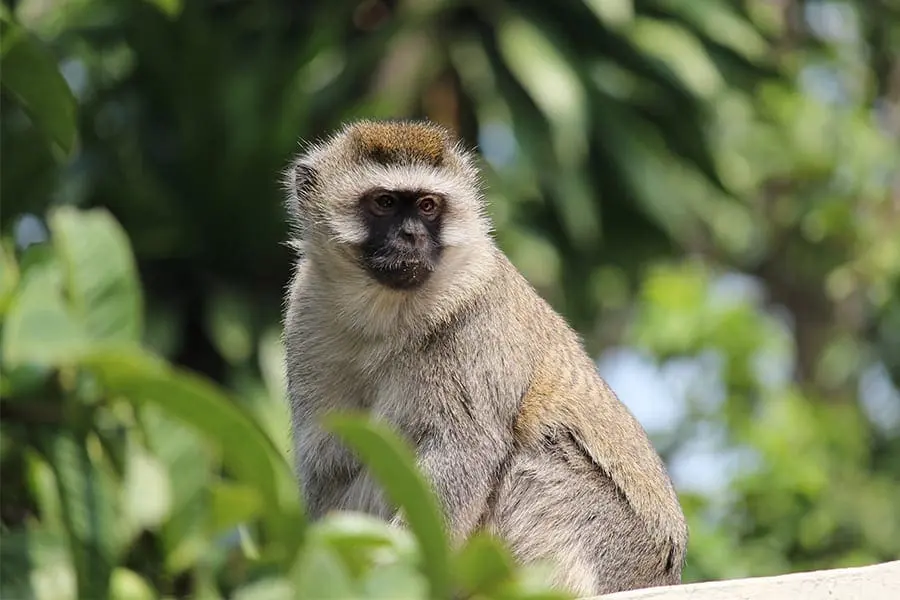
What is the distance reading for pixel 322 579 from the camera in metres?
2.05

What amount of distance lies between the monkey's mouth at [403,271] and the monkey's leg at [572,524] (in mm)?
642

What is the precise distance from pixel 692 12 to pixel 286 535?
9158mm

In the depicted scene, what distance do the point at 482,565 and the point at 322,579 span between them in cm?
39

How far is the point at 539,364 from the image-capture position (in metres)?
4.92

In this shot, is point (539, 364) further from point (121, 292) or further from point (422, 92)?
point (422, 92)

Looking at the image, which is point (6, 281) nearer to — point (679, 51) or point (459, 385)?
point (459, 385)

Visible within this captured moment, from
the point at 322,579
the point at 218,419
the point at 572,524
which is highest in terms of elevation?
the point at 218,419

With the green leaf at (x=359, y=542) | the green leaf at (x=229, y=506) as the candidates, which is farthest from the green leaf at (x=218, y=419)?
the green leaf at (x=229, y=506)

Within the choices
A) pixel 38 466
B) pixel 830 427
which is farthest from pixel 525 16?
pixel 38 466

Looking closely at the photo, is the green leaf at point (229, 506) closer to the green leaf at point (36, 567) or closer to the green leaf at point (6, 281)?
the green leaf at point (36, 567)

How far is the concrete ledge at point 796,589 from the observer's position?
13.0 feet

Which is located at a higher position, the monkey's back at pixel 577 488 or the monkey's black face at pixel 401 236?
the monkey's black face at pixel 401 236

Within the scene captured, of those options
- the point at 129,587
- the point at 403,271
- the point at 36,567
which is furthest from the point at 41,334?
the point at 403,271

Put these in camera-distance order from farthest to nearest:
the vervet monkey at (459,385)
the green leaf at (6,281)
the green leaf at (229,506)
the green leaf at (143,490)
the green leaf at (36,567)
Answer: the vervet monkey at (459,385) → the green leaf at (6,281) → the green leaf at (143,490) → the green leaf at (36,567) → the green leaf at (229,506)
